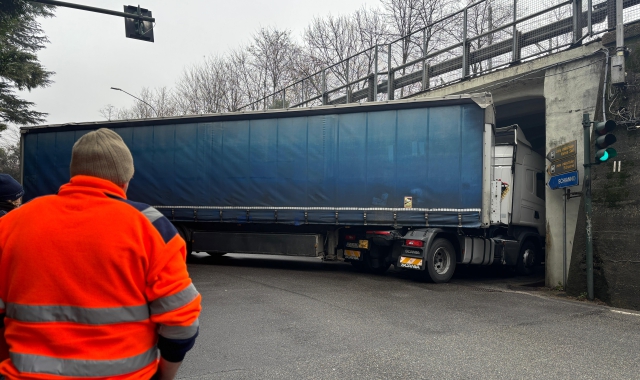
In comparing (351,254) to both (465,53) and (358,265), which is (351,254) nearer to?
(358,265)

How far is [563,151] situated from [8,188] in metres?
9.85

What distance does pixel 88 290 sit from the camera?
1724 millimetres

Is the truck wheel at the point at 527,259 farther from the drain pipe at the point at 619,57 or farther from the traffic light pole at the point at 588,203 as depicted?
the drain pipe at the point at 619,57

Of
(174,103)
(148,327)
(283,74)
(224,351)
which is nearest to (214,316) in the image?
(224,351)

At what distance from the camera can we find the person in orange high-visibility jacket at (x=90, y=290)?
1709 millimetres

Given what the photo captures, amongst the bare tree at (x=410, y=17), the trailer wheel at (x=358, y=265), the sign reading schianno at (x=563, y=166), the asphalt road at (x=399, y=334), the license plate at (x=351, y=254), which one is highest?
the bare tree at (x=410, y=17)

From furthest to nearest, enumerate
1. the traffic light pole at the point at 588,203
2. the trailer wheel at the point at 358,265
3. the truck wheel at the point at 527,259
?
the truck wheel at the point at 527,259 → the trailer wheel at the point at 358,265 → the traffic light pole at the point at 588,203

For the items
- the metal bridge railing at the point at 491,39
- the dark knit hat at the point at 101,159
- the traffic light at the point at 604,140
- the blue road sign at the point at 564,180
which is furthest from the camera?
the metal bridge railing at the point at 491,39

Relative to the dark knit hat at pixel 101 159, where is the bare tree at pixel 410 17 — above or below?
above

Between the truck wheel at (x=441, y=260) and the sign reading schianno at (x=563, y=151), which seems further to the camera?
the truck wheel at (x=441, y=260)

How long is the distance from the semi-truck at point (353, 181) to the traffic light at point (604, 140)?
6.22 ft

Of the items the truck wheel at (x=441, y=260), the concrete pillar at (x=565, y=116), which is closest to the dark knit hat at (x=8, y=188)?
the truck wheel at (x=441, y=260)

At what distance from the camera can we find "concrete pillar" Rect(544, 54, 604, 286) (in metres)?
10.3

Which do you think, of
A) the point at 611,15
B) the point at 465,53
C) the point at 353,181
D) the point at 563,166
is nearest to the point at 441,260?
the point at 353,181
